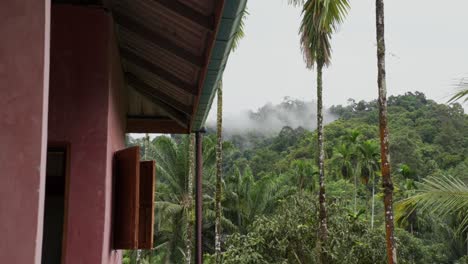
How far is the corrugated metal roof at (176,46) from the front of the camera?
2.91m

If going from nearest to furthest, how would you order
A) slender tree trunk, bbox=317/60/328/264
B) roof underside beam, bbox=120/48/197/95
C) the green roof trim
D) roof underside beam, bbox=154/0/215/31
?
1. the green roof trim
2. roof underside beam, bbox=154/0/215/31
3. roof underside beam, bbox=120/48/197/95
4. slender tree trunk, bbox=317/60/328/264

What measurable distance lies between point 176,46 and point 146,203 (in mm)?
1687

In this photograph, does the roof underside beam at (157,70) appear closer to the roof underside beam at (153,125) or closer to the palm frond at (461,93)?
the roof underside beam at (153,125)

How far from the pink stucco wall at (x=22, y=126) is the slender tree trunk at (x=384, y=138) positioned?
303 inches

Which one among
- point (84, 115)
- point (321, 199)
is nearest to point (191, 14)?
point (84, 115)

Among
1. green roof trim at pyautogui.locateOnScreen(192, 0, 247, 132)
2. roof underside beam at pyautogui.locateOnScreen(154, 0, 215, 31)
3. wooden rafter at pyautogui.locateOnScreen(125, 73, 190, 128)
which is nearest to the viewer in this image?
green roof trim at pyautogui.locateOnScreen(192, 0, 247, 132)

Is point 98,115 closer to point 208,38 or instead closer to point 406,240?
point 208,38

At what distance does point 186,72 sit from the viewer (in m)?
4.38

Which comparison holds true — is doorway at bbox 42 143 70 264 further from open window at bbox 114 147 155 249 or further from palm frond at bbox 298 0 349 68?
palm frond at bbox 298 0 349 68

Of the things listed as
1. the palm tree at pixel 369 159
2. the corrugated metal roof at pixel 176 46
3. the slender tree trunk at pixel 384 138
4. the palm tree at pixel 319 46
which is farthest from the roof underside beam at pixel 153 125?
the palm tree at pixel 369 159

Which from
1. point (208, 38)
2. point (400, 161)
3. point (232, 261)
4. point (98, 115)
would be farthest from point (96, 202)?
point (400, 161)

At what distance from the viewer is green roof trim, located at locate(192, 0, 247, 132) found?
249 cm

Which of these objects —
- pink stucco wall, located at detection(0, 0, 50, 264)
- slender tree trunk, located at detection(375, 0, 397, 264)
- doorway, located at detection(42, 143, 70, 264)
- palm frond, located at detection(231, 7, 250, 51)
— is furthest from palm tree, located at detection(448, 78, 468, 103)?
pink stucco wall, located at detection(0, 0, 50, 264)

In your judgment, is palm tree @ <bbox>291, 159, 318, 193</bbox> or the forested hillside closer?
the forested hillside
